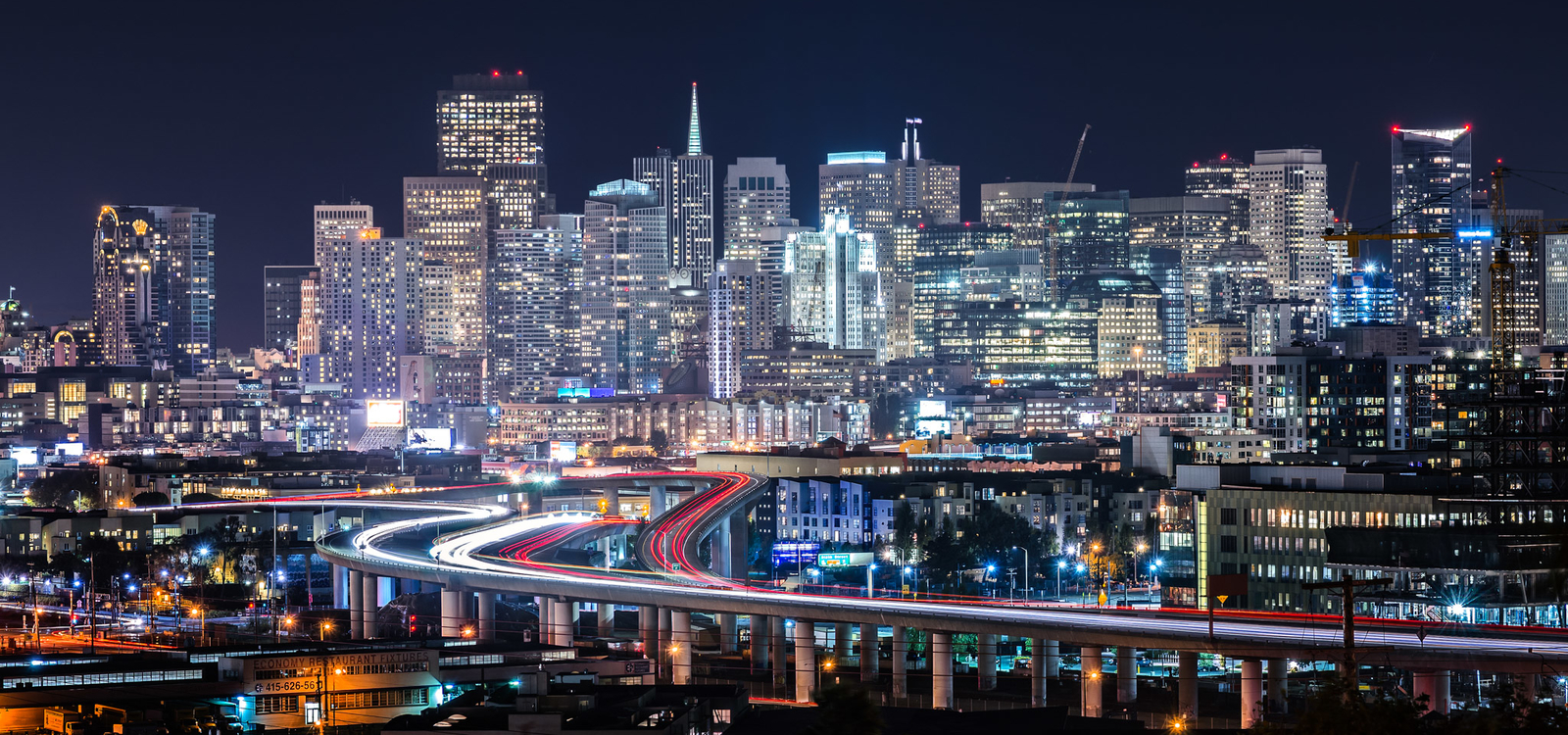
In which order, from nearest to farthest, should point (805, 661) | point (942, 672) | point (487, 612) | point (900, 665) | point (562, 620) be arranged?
point (942, 672)
point (805, 661)
point (900, 665)
point (562, 620)
point (487, 612)

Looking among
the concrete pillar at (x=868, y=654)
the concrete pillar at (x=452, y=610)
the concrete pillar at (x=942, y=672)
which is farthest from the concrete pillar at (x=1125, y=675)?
the concrete pillar at (x=452, y=610)

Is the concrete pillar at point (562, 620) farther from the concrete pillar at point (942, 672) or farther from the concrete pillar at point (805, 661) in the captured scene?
the concrete pillar at point (942, 672)

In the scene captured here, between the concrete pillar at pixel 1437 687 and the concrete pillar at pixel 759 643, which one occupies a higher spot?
the concrete pillar at pixel 1437 687

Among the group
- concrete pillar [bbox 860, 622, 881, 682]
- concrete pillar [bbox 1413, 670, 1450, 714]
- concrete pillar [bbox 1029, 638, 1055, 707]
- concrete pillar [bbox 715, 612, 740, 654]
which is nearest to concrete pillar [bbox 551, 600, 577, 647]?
concrete pillar [bbox 715, 612, 740, 654]

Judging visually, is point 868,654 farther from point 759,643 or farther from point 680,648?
point 680,648

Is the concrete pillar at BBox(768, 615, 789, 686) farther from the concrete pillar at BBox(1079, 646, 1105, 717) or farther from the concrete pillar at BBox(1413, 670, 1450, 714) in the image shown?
the concrete pillar at BBox(1413, 670, 1450, 714)

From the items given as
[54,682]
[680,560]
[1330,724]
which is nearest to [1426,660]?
[1330,724]

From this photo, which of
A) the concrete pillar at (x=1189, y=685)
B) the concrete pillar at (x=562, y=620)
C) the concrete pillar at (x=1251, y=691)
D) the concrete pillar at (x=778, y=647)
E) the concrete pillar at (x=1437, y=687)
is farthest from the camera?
the concrete pillar at (x=562, y=620)

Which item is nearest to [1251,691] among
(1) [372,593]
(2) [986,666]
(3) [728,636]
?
(2) [986,666]
